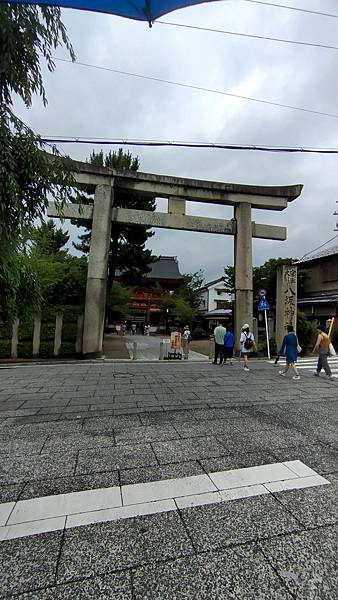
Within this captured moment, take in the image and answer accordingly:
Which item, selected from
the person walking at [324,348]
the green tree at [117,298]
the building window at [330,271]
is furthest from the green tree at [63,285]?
the building window at [330,271]

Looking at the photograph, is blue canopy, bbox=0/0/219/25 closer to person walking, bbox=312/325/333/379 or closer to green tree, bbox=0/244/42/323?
green tree, bbox=0/244/42/323

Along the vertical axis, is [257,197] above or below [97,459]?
above

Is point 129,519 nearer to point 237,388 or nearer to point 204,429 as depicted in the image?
point 204,429

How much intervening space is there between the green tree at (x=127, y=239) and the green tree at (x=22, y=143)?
49.5 feet

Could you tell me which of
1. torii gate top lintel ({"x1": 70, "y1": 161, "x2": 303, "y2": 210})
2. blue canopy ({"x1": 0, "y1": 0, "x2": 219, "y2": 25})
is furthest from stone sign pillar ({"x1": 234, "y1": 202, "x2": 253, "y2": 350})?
blue canopy ({"x1": 0, "y1": 0, "x2": 219, "y2": 25})

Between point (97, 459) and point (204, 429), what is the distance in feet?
4.98

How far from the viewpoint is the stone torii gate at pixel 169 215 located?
1148 centimetres

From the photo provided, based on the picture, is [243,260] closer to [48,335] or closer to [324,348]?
[324,348]

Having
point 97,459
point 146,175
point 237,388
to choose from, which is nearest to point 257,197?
point 146,175

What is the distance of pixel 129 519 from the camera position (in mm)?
2295

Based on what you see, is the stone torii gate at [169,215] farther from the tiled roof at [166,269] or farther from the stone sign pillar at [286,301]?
the tiled roof at [166,269]

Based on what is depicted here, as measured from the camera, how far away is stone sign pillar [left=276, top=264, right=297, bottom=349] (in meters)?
13.2

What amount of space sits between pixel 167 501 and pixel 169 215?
10987 millimetres

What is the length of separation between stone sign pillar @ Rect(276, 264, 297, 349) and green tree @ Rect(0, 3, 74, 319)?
39.3ft
